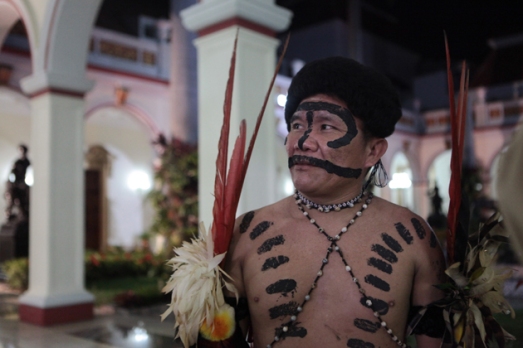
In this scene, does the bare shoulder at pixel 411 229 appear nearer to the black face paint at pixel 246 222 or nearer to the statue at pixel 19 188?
the black face paint at pixel 246 222

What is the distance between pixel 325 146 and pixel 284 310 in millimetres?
493

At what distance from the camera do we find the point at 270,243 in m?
1.60

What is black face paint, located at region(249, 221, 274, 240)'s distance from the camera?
1.64 meters

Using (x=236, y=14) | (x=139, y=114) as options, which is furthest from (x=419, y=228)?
(x=139, y=114)

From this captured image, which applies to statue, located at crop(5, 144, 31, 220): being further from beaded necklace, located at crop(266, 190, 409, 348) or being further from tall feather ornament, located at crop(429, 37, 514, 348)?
tall feather ornament, located at crop(429, 37, 514, 348)

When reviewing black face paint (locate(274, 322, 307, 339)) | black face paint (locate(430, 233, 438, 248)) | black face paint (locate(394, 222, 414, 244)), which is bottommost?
black face paint (locate(274, 322, 307, 339))

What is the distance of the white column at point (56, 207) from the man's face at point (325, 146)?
4547mm

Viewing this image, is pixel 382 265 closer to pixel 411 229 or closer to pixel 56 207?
pixel 411 229

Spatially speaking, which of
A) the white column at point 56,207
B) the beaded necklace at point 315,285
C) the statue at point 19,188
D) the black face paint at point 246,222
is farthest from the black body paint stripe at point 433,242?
the statue at point 19,188

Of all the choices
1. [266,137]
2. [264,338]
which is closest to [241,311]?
[264,338]

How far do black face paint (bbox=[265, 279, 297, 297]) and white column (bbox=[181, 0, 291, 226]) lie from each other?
1.69 metres

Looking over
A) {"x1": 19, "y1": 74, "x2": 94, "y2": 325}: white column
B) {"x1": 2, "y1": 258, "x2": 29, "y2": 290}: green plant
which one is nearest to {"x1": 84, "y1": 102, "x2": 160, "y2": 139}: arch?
{"x1": 2, "y1": 258, "x2": 29, "y2": 290}: green plant

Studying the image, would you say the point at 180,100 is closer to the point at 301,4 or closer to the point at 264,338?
the point at 264,338

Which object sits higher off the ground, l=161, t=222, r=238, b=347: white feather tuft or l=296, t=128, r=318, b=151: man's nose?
l=296, t=128, r=318, b=151: man's nose
